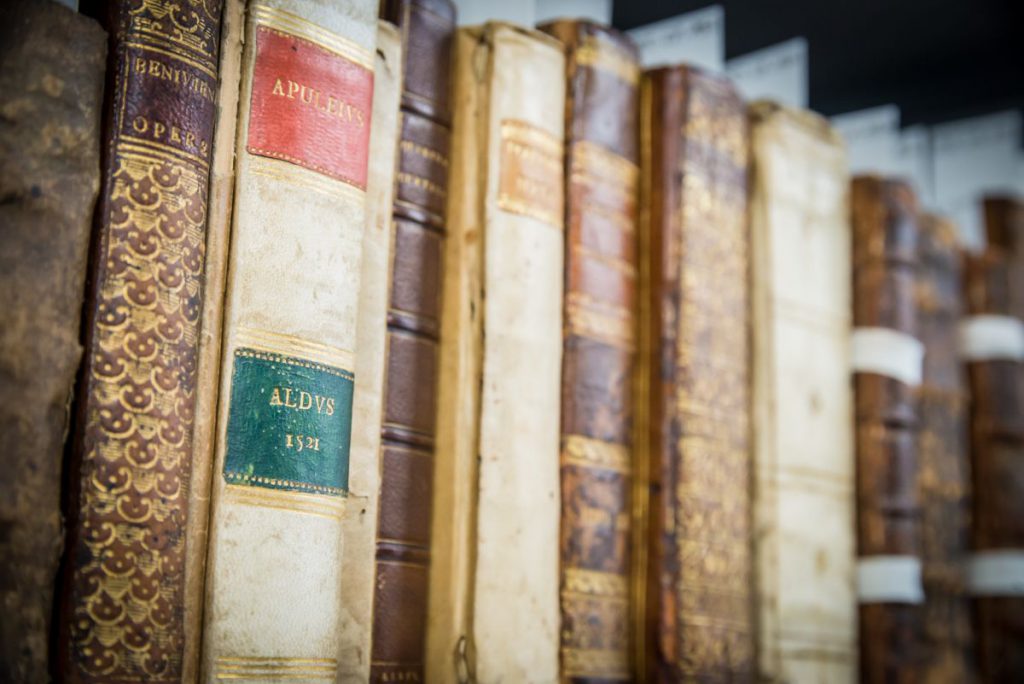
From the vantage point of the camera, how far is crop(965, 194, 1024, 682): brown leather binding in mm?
1731

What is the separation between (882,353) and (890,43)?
20.4 inches

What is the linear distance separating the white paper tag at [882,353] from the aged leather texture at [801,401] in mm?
17

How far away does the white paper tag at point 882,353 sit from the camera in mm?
1634

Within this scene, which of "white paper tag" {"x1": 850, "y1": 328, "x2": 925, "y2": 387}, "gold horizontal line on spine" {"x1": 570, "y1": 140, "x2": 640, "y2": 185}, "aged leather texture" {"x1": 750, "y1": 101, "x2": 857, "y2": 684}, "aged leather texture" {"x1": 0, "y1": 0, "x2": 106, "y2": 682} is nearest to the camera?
"aged leather texture" {"x1": 0, "y1": 0, "x2": 106, "y2": 682}

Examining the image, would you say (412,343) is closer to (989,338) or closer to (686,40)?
(686,40)

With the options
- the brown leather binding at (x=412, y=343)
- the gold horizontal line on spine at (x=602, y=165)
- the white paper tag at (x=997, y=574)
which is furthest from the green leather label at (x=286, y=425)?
the white paper tag at (x=997, y=574)

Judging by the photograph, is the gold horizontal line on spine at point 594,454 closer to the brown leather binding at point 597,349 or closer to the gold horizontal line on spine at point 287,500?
the brown leather binding at point 597,349

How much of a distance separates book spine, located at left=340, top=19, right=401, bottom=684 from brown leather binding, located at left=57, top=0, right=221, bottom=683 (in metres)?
0.18

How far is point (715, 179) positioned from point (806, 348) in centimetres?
25

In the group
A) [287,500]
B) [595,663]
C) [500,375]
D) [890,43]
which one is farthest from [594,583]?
[890,43]

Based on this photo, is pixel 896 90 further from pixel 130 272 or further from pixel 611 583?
pixel 130 272

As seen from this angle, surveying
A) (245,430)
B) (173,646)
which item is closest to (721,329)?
(245,430)

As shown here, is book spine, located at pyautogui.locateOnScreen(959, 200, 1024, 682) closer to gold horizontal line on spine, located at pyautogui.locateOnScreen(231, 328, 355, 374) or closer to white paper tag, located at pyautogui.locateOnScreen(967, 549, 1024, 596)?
white paper tag, located at pyautogui.locateOnScreen(967, 549, 1024, 596)

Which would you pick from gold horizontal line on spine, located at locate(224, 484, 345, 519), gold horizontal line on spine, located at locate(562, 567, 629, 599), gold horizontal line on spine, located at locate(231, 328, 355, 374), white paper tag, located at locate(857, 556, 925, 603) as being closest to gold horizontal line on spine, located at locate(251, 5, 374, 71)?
gold horizontal line on spine, located at locate(231, 328, 355, 374)
